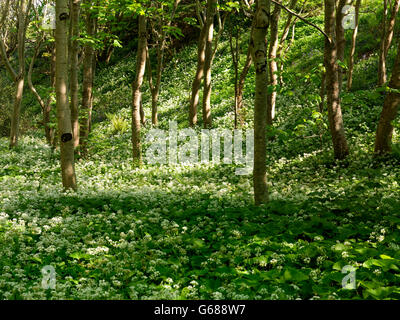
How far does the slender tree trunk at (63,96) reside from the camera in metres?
8.58

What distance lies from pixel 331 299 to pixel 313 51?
64.1 ft

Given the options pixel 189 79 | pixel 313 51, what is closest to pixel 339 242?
pixel 313 51

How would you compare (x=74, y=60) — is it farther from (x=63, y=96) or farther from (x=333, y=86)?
(x=333, y=86)

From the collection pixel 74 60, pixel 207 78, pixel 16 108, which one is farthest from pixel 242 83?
pixel 16 108

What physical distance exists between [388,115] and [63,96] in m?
8.55

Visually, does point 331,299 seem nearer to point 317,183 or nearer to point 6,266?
point 6,266

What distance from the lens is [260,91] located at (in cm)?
741

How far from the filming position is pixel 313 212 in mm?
7348

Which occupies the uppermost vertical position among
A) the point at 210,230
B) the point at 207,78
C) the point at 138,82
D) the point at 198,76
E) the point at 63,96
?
the point at 198,76

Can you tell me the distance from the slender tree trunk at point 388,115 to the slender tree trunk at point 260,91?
4228 mm

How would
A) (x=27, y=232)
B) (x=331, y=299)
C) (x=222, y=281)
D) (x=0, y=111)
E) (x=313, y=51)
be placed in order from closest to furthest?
(x=331, y=299) < (x=222, y=281) < (x=27, y=232) < (x=313, y=51) < (x=0, y=111)

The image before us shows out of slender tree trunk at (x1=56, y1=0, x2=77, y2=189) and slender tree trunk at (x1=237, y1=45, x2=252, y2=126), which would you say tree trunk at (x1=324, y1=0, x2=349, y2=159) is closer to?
slender tree trunk at (x1=237, y1=45, x2=252, y2=126)

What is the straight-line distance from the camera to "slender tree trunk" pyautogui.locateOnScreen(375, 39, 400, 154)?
9.53 metres

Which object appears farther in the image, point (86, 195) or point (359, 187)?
point (86, 195)
